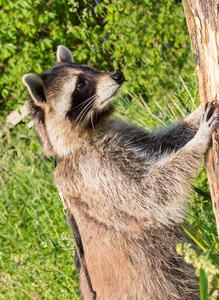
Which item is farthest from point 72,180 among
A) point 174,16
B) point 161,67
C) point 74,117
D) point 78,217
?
point 174,16

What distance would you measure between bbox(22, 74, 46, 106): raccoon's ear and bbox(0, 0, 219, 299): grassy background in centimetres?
104

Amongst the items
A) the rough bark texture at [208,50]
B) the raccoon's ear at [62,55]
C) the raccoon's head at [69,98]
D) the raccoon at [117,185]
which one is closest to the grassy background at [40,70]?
the raccoon at [117,185]

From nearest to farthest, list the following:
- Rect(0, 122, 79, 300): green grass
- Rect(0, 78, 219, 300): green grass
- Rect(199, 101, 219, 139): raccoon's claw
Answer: Rect(199, 101, 219, 139): raccoon's claw → Rect(0, 78, 219, 300): green grass → Rect(0, 122, 79, 300): green grass

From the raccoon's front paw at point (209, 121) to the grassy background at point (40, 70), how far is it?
0.42m

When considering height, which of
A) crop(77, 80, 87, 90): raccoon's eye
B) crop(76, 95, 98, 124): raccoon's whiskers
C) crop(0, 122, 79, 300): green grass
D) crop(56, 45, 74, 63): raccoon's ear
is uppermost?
crop(56, 45, 74, 63): raccoon's ear

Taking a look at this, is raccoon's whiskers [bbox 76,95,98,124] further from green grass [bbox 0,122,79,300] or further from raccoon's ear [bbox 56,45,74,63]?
green grass [bbox 0,122,79,300]

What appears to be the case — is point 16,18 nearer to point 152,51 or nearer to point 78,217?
point 152,51

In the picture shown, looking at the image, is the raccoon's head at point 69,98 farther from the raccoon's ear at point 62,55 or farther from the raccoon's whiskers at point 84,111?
the raccoon's ear at point 62,55

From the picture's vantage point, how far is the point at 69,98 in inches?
125

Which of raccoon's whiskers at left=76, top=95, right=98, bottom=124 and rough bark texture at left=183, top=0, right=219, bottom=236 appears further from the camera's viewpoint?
raccoon's whiskers at left=76, top=95, right=98, bottom=124

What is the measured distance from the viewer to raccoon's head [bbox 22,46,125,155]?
3.09 meters

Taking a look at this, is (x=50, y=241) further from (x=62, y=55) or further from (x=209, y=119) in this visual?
(x=209, y=119)

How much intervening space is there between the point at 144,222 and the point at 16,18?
5.15m

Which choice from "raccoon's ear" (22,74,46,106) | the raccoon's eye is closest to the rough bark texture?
the raccoon's eye
